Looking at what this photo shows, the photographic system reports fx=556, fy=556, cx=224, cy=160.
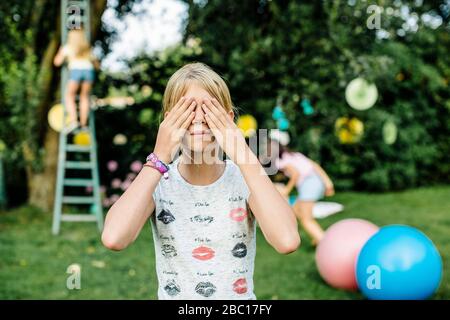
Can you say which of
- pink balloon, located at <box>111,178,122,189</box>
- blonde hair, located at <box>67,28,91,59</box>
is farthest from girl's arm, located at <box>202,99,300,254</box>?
pink balloon, located at <box>111,178,122,189</box>

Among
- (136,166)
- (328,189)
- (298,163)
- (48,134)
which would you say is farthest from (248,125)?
(48,134)

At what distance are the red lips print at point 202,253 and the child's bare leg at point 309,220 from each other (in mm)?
4245

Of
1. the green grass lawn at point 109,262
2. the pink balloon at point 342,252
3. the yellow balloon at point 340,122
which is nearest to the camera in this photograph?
the pink balloon at point 342,252

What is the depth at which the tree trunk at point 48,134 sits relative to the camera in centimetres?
811

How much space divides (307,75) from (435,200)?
163 inches

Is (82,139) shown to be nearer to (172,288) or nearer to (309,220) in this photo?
(309,220)

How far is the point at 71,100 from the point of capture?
287 inches

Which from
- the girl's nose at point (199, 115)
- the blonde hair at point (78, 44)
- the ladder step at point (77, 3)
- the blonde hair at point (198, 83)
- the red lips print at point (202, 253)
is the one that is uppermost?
the ladder step at point (77, 3)

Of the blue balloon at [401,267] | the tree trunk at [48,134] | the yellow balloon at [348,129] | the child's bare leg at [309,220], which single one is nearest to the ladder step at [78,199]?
the tree trunk at [48,134]

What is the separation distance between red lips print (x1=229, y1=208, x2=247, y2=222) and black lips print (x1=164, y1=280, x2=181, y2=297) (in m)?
0.32

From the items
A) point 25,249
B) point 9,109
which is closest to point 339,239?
point 25,249

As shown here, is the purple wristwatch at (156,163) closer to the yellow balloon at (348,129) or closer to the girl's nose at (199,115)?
the girl's nose at (199,115)

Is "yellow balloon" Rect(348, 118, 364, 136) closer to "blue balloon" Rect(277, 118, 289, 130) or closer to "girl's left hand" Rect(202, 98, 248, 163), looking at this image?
"blue balloon" Rect(277, 118, 289, 130)
